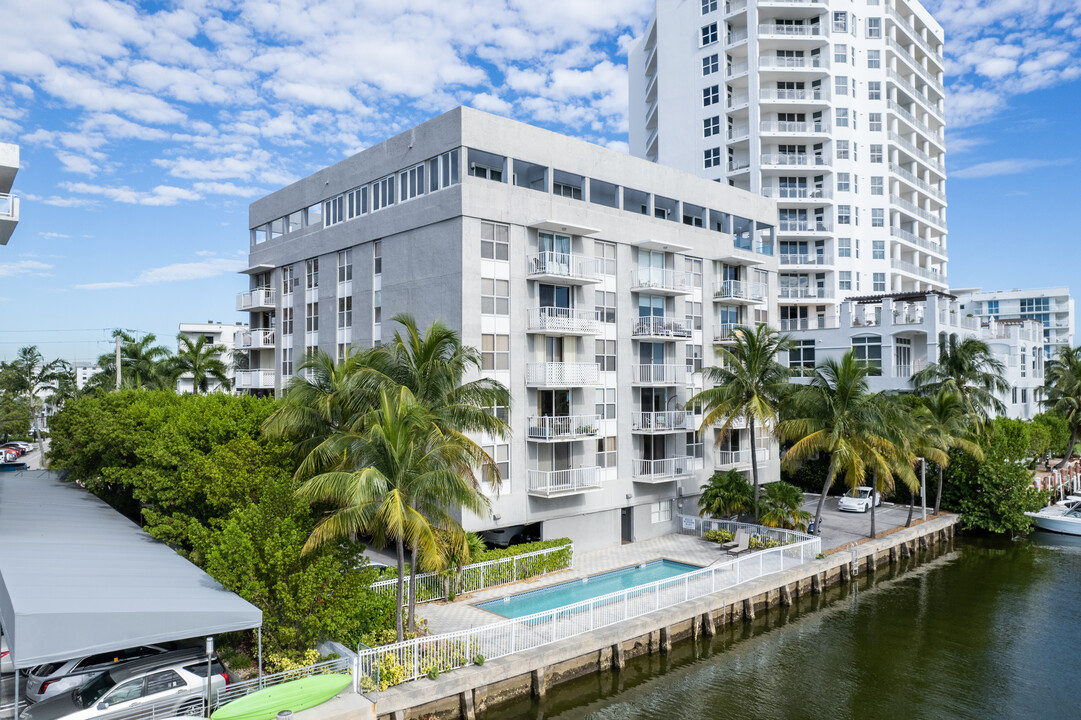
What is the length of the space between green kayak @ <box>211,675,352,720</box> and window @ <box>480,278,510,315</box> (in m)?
15.5

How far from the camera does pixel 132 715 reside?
50.9 ft

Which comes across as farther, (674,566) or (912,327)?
(912,327)

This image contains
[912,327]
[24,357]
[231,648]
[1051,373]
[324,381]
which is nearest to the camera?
[231,648]

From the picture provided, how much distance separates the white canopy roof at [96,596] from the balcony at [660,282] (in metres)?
22.2

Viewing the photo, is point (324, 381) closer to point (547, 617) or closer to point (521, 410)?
point (521, 410)

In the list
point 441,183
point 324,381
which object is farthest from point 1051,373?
point 324,381

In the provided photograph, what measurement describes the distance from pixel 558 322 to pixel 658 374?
24.4 ft

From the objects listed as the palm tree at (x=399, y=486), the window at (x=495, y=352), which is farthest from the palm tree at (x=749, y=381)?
the palm tree at (x=399, y=486)

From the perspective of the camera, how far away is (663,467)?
1352 inches

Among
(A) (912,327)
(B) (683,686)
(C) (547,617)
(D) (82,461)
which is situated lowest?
(B) (683,686)

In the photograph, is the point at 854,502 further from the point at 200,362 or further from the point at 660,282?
the point at 200,362

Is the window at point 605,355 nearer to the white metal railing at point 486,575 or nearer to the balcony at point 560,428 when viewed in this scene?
the balcony at point 560,428

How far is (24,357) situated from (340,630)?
92193 mm

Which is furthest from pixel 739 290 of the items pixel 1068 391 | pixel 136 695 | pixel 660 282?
pixel 1068 391
